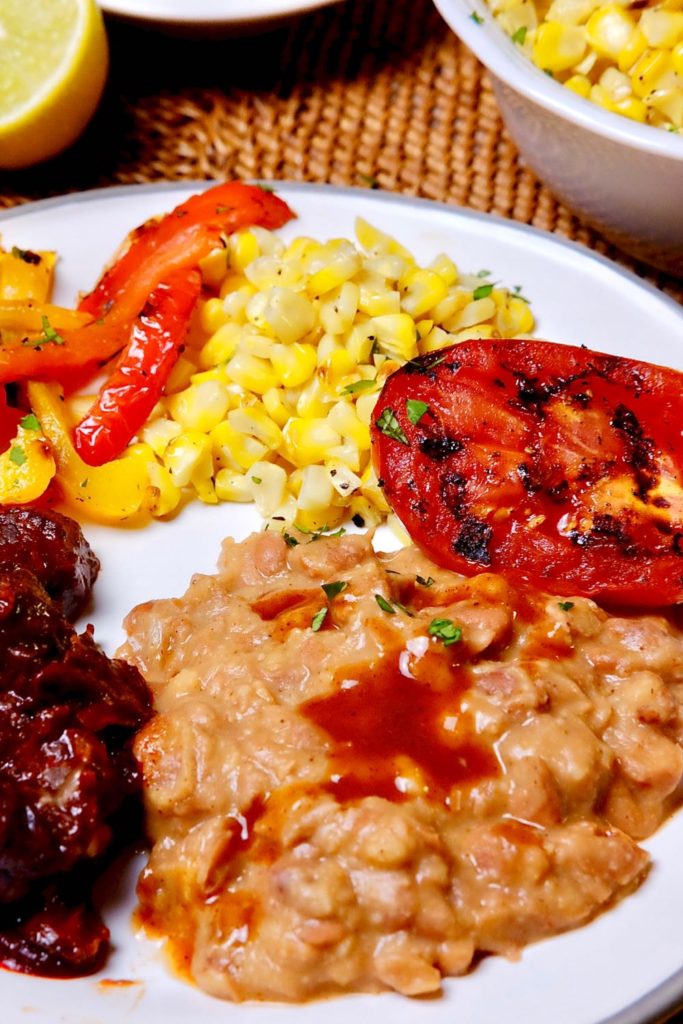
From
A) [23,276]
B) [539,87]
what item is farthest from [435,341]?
[23,276]

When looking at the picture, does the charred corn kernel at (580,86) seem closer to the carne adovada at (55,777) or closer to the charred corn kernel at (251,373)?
the charred corn kernel at (251,373)

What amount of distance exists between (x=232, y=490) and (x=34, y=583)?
40.8 inches

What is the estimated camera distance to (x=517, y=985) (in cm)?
313

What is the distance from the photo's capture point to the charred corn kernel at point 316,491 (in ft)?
14.0

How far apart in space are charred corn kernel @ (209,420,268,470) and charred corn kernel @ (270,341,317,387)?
0.28 m

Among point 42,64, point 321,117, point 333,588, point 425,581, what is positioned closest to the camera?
point 333,588

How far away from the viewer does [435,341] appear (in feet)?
15.2

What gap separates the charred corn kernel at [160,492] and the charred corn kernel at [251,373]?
0.49 metres

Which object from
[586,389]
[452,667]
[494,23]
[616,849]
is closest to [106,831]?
[452,667]

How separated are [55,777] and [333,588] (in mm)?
1043

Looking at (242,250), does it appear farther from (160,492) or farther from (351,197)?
(160,492)

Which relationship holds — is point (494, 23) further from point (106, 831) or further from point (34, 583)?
point (106, 831)

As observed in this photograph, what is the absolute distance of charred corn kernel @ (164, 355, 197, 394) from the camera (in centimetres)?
473

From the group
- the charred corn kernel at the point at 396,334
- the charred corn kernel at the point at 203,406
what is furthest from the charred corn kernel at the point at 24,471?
the charred corn kernel at the point at 396,334
